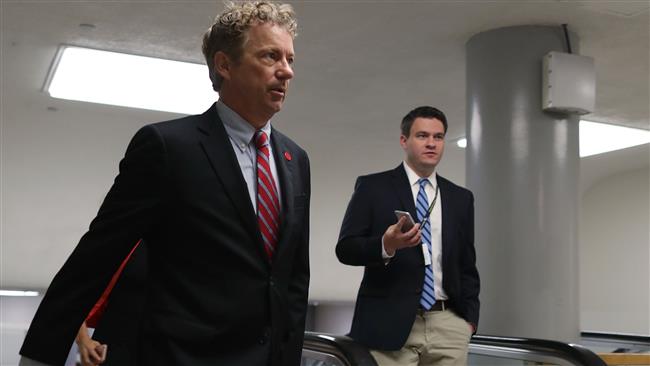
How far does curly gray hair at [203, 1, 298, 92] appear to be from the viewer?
227 cm

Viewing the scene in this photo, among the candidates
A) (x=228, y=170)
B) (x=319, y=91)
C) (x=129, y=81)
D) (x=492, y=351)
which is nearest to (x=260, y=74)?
(x=228, y=170)

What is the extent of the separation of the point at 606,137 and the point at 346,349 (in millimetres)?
8284

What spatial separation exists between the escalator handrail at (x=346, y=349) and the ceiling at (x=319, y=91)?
3.21m

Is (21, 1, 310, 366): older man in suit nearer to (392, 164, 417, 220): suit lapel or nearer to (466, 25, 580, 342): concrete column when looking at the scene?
(392, 164, 417, 220): suit lapel

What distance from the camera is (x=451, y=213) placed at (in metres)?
4.27

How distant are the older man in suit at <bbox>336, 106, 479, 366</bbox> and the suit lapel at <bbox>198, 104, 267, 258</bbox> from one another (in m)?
1.77

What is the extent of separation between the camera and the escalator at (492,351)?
4.00 meters

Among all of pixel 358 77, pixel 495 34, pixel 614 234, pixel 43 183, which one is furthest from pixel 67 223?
pixel 614 234

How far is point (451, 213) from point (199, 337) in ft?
7.91

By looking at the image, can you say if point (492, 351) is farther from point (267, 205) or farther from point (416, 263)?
point (267, 205)

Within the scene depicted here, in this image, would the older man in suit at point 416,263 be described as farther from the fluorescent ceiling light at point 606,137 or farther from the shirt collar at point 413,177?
the fluorescent ceiling light at point 606,137

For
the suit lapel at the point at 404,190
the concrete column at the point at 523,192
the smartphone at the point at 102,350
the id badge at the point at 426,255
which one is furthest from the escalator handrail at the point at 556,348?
the smartphone at the point at 102,350

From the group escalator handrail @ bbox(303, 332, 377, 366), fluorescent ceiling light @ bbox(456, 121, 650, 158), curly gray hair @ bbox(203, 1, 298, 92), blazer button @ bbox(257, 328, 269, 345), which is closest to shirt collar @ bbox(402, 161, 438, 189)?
escalator handrail @ bbox(303, 332, 377, 366)

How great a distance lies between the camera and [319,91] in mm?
9508
